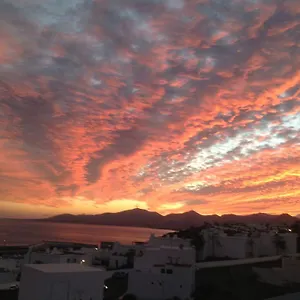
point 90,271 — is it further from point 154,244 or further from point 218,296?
point 154,244

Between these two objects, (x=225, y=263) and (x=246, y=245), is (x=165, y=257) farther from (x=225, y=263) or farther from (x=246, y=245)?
(x=246, y=245)

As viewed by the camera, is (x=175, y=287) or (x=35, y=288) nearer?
(x=35, y=288)

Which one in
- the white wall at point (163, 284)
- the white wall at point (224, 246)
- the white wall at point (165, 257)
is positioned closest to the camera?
the white wall at point (163, 284)

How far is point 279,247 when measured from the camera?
41938 millimetres

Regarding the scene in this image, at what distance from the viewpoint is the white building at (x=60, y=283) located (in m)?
14.6

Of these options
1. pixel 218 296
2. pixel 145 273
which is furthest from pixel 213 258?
pixel 145 273

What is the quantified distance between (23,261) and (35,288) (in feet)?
74.6

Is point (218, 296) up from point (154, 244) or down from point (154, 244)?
down

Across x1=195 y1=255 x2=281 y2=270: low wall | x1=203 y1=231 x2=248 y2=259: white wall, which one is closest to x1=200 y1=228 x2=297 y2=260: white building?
x1=203 y1=231 x2=248 y2=259: white wall

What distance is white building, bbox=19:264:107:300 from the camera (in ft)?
48.0

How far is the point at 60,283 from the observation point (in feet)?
48.4

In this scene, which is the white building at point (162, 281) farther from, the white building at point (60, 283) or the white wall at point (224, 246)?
the white wall at point (224, 246)

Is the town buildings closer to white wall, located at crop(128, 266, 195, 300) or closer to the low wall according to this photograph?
the low wall

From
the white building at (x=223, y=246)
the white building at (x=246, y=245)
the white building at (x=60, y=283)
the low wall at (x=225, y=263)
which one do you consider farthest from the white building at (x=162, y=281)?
the white building at (x=246, y=245)
